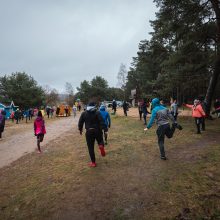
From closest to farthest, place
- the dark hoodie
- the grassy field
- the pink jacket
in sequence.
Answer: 1. the grassy field
2. the dark hoodie
3. the pink jacket

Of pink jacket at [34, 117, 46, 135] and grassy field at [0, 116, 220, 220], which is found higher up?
pink jacket at [34, 117, 46, 135]

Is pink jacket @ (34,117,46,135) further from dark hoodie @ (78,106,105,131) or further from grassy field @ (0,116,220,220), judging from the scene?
dark hoodie @ (78,106,105,131)

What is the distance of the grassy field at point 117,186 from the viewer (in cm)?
414

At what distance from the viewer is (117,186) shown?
17.0 feet

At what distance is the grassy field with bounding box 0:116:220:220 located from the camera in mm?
4141

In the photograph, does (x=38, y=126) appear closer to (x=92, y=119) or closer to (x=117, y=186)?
(x=92, y=119)

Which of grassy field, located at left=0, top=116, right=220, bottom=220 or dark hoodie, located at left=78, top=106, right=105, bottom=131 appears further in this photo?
dark hoodie, located at left=78, top=106, right=105, bottom=131

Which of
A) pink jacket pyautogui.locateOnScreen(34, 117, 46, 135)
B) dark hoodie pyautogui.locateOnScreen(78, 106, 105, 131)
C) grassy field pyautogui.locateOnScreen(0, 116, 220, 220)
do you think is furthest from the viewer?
pink jacket pyautogui.locateOnScreen(34, 117, 46, 135)

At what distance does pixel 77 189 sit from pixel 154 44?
17.7m

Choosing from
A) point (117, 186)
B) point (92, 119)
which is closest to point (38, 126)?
point (92, 119)

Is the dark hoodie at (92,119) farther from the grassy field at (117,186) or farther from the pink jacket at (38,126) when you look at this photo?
the pink jacket at (38,126)

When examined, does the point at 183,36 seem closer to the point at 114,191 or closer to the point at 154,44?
the point at 154,44

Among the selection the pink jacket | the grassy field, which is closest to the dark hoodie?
the grassy field

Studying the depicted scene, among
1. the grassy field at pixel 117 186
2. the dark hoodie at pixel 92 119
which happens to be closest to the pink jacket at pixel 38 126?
the grassy field at pixel 117 186
